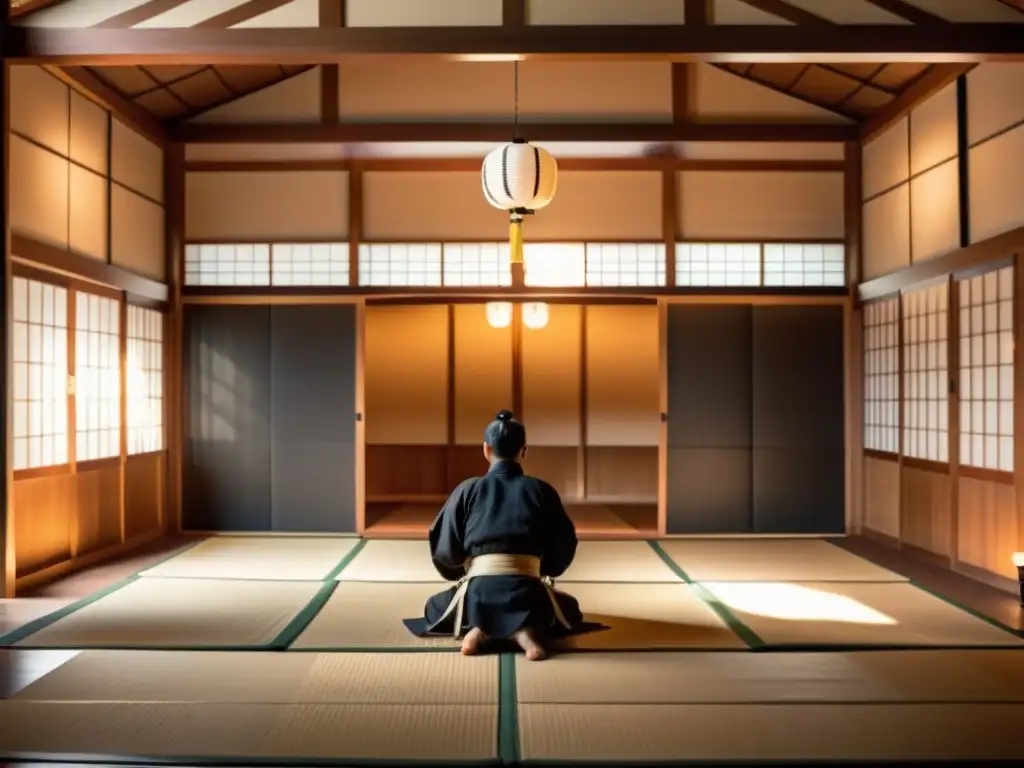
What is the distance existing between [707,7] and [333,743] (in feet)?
12.6

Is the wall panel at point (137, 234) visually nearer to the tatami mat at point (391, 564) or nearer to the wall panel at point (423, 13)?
the wall panel at point (423, 13)

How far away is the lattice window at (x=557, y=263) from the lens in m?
6.93

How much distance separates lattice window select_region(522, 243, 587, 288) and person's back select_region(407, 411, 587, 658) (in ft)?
10.6

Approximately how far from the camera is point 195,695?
309 centimetres

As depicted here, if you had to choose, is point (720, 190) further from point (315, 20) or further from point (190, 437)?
point (190, 437)

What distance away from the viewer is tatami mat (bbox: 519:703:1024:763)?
2.59 metres

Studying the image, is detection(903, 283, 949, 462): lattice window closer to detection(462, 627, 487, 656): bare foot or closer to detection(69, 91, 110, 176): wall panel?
detection(462, 627, 487, 656): bare foot

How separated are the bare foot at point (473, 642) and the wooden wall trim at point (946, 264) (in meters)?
3.44

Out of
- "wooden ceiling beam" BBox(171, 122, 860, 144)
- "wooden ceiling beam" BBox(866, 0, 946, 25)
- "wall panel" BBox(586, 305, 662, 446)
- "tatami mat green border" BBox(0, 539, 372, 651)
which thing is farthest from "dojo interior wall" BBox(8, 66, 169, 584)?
"wooden ceiling beam" BBox(866, 0, 946, 25)

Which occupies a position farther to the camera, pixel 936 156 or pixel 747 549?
pixel 747 549

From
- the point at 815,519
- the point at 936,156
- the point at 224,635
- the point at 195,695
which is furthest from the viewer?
the point at 815,519

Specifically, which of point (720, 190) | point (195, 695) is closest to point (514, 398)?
point (720, 190)

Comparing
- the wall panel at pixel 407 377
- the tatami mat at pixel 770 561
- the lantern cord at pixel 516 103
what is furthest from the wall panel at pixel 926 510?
the wall panel at pixel 407 377

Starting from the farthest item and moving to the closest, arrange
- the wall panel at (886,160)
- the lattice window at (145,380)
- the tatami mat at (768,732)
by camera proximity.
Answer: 1. the lattice window at (145,380)
2. the wall panel at (886,160)
3. the tatami mat at (768,732)
